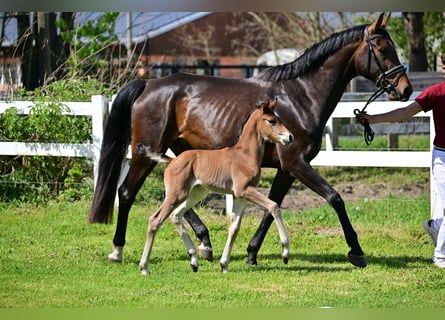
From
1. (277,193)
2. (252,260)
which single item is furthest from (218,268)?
(277,193)

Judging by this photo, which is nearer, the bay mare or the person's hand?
the person's hand

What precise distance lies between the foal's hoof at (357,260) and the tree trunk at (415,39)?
11247mm

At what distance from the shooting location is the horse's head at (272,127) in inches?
297

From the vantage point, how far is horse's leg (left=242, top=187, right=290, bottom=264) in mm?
7332

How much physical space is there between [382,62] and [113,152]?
9.35 feet

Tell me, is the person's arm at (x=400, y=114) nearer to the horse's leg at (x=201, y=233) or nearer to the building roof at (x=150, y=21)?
the horse's leg at (x=201, y=233)

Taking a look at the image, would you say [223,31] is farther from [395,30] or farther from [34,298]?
[34,298]

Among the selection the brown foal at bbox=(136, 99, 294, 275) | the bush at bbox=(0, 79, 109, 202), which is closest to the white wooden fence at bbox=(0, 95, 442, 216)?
the bush at bbox=(0, 79, 109, 202)

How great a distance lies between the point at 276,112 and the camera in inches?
329

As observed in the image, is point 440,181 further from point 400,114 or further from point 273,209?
point 273,209

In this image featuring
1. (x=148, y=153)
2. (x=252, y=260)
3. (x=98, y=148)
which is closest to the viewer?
(x=148, y=153)

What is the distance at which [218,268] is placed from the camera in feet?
26.7

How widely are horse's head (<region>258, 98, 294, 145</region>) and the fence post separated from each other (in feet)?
13.9

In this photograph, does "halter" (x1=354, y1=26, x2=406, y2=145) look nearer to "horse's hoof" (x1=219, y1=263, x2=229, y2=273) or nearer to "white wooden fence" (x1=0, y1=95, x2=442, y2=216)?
"horse's hoof" (x1=219, y1=263, x2=229, y2=273)
